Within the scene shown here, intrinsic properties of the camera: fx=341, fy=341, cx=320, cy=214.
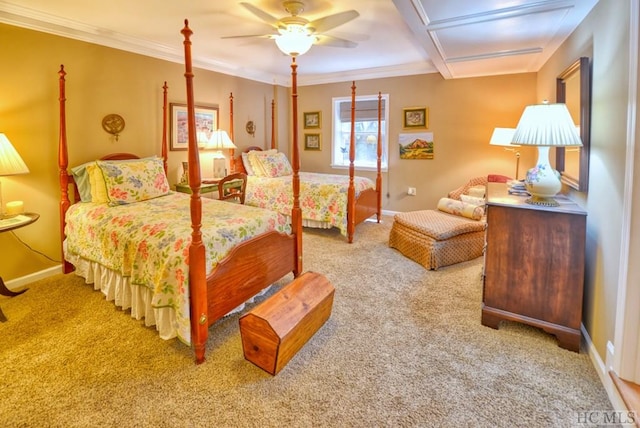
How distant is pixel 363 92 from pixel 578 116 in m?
3.67

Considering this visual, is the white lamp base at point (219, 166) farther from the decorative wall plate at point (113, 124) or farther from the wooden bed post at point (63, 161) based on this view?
the wooden bed post at point (63, 161)

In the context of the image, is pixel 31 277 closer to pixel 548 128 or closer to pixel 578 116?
pixel 548 128

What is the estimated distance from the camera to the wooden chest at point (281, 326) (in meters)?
→ 1.88

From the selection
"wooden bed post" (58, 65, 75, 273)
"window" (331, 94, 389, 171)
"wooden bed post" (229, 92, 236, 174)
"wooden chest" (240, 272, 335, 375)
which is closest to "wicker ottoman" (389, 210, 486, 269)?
"wooden chest" (240, 272, 335, 375)

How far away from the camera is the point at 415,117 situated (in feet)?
17.3

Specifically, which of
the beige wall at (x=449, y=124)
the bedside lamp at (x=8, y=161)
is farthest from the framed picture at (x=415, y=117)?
the bedside lamp at (x=8, y=161)

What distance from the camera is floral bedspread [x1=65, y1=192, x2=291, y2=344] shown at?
2051 millimetres

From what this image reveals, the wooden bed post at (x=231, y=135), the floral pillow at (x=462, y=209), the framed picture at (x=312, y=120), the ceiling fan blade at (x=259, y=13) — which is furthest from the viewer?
the framed picture at (x=312, y=120)

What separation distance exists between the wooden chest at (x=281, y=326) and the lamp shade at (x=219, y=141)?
300 centimetres

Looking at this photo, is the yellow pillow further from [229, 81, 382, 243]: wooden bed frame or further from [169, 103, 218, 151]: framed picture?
[229, 81, 382, 243]: wooden bed frame

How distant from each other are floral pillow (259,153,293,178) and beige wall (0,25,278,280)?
152 cm

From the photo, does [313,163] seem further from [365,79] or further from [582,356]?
[582,356]

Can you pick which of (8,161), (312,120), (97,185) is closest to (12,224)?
(8,161)

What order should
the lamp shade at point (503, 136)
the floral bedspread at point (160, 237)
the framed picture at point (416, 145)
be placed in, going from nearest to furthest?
the floral bedspread at point (160, 237)
the lamp shade at point (503, 136)
the framed picture at point (416, 145)
